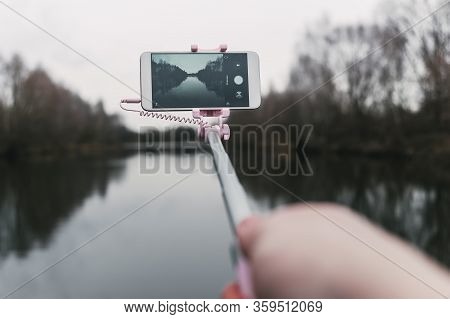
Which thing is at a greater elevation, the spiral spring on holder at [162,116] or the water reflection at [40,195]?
the spiral spring on holder at [162,116]

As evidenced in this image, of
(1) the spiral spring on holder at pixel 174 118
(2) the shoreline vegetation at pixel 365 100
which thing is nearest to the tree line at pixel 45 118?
(2) the shoreline vegetation at pixel 365 100

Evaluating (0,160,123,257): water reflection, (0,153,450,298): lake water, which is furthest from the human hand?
(0,160,123,257): water reflection

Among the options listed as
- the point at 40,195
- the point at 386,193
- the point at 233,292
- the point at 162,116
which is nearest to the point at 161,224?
the point at 386,193

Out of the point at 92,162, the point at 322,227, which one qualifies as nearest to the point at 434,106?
the point at 322,227

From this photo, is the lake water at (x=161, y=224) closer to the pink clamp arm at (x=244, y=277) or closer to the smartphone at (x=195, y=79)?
the smartphone at (x=195, y=79)

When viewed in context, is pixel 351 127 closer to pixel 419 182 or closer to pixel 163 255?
pixel 419 182

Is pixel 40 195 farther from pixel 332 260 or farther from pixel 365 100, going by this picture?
pixel 332 260

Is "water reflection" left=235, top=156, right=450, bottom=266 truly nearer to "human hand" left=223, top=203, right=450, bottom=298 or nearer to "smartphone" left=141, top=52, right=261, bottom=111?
"smartphone" left=141, top=52, right=261, bottom=111
